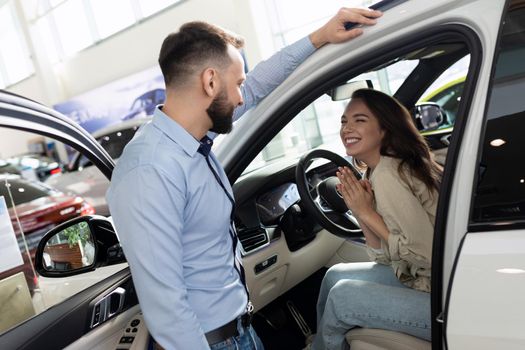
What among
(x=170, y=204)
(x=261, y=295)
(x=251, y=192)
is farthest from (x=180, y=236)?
(x=261, y=295)

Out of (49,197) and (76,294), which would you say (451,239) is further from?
(49,197)

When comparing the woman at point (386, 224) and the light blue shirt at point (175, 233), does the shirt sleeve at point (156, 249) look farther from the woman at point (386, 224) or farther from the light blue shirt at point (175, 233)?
the woman at point (386, 224)

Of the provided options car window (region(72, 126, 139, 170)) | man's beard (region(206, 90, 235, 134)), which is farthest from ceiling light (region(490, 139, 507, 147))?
car window (region(72, 126, 139, 170))

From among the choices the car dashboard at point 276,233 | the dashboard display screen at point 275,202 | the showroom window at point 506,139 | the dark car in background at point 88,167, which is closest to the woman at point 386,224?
the car dashboard at point 276,233

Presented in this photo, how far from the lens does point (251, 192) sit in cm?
211

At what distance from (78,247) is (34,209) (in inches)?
88.2

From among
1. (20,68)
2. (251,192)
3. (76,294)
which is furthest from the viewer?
(20,68)

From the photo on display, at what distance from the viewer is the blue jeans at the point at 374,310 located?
1461 mm

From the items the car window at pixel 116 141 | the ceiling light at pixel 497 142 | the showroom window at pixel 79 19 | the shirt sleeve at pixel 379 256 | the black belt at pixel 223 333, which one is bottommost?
the shirt sleeve at pixel 379 256

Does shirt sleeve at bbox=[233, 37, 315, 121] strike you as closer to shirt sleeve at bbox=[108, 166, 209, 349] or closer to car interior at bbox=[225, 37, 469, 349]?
car interior at bbox=[225, 37, 469, 349]

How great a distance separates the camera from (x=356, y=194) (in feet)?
5.65

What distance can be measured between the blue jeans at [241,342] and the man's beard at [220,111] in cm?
61

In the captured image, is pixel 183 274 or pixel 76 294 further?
pixel 76 294

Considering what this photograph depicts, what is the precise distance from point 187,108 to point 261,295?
123 centimetres
